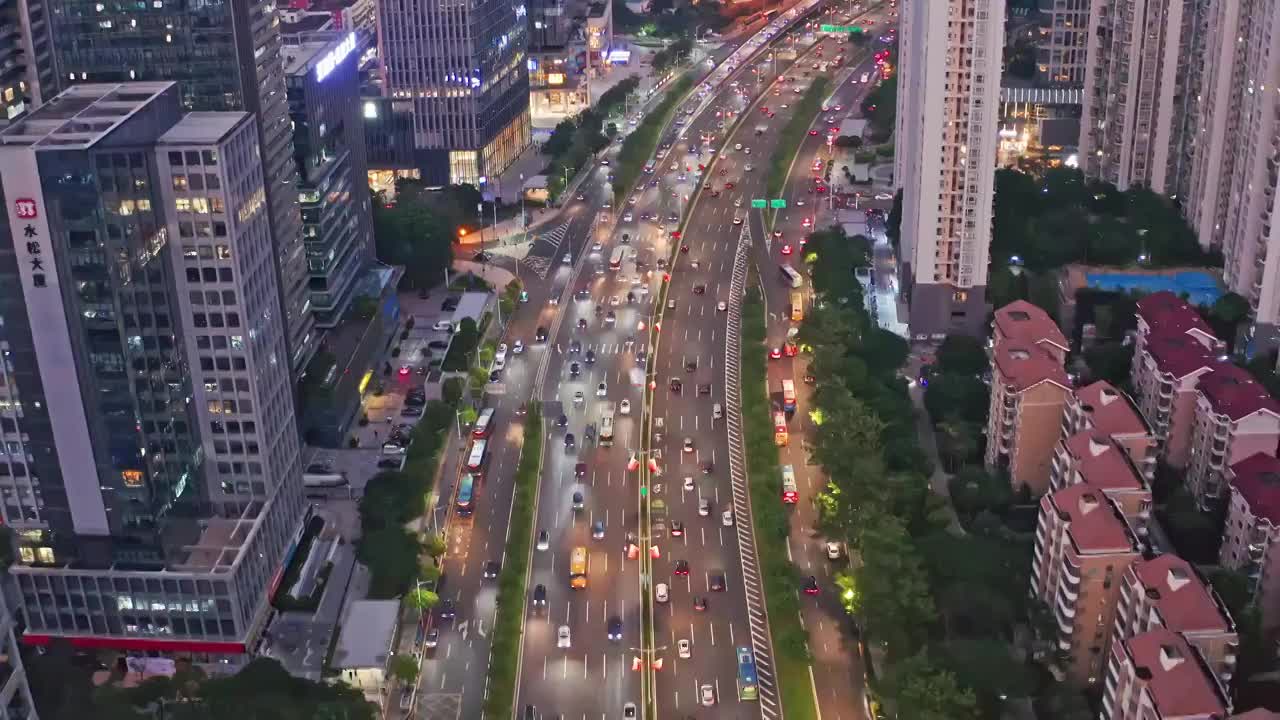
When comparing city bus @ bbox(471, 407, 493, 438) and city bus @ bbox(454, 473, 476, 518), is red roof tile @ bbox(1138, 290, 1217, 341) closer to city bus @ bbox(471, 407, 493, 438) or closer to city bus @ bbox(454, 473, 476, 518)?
city bus @ bbox(471, 407, 493, 438)

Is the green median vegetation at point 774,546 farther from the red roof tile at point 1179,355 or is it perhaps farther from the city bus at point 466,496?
the red roof tile at point 1179,355

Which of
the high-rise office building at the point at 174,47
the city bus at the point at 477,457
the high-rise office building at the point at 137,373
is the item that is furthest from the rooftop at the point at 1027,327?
the high-rise office building at the point at 174,47

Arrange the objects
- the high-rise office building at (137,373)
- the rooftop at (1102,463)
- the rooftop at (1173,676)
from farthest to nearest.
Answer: the rooftop at (1102,463) < the high-rise office building at (137,373) < the rooftop at (1173,676)

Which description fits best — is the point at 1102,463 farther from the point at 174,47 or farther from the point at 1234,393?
the point at 174,47

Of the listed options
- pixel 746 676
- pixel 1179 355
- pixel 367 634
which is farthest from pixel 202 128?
pixel 1179 355

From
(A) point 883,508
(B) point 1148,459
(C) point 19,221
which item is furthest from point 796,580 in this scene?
(C) point 19,221

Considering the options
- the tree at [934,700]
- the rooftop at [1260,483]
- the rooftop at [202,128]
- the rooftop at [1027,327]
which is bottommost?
the tree at [934,700]
